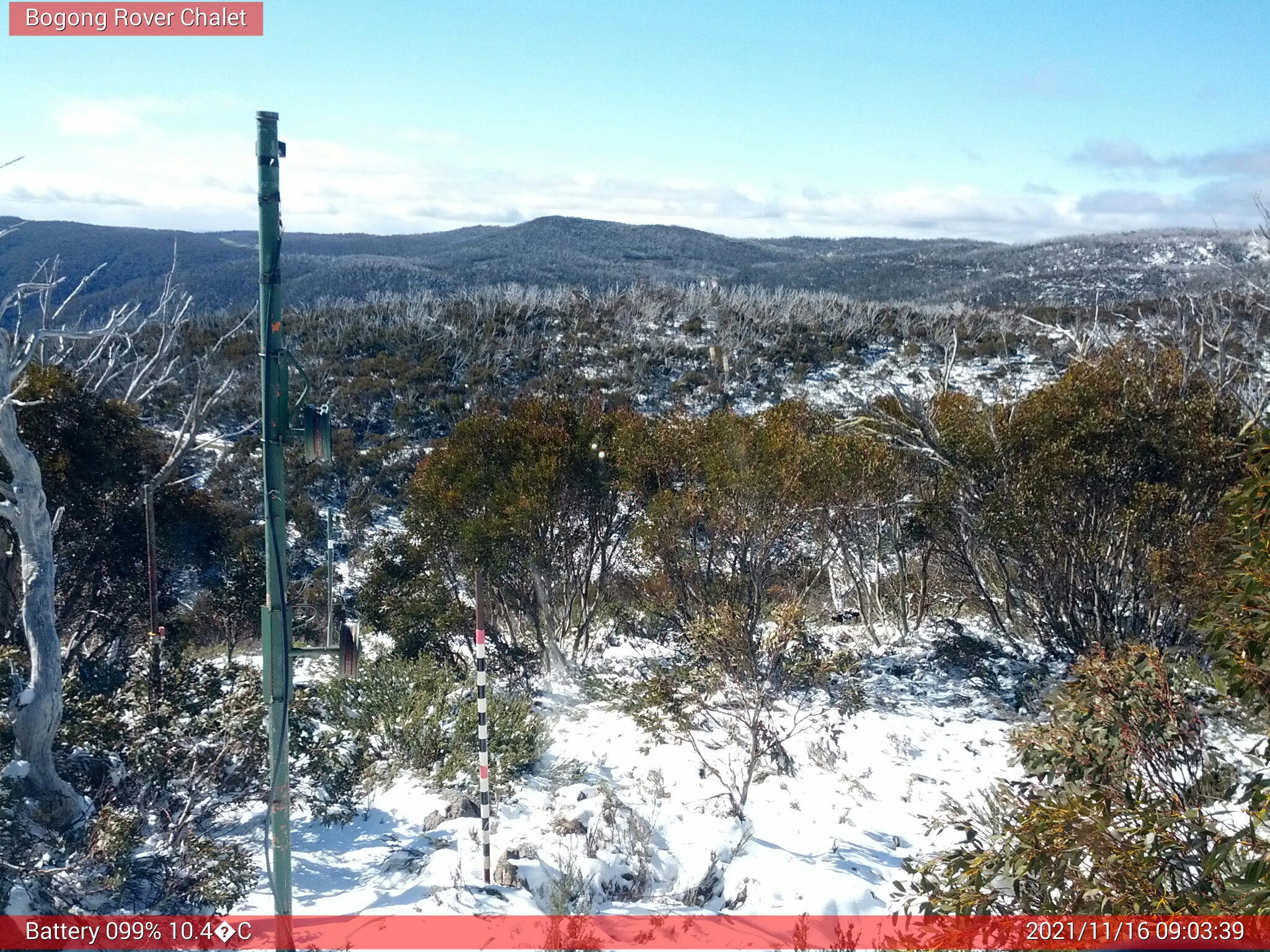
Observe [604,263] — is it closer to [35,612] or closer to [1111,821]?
[35,612]

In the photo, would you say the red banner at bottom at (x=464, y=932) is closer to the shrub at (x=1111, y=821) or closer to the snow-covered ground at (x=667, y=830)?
the snow-covered ground at (x=667, y=830)

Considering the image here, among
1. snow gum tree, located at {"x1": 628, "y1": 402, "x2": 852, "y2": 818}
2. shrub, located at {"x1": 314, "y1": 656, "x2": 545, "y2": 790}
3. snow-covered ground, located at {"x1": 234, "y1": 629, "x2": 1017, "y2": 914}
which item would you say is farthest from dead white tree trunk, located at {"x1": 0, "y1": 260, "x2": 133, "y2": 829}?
snow gum tree, located at {"x1": 628, "y1": 402, "x2": 852, "y2": 818}

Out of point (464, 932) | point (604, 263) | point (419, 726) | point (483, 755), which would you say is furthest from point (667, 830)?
point (604, 263)

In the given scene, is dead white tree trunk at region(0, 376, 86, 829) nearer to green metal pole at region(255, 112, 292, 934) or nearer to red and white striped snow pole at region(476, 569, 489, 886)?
green metal pole at region(255, 112, 292, 934)

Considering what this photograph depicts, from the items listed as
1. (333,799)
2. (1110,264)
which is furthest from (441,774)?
(1110,264)

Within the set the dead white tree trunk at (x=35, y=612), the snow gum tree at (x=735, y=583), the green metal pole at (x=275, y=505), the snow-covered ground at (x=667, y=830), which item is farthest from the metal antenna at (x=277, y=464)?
the snow gum tree at (x=735, y=583)

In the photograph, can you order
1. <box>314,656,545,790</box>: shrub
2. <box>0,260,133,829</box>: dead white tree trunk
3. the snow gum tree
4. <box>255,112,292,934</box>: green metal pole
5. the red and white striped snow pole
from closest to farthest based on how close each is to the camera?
1. <box>255,112,292,934</box>: green metal pole
2. <box>0,260,133,829</box>: dead white tree trunk
3. the red and white striped snow pole
4. <box>314,656,545,790</box>: shrub
5. the snow gum tree

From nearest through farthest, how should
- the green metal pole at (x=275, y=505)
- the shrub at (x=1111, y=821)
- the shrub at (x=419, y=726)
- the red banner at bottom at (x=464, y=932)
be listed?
1. the shrub at (x=1111, y=821)
2. the green metal pole at (x=275, y=505)
3. the red banner at bottom at (x=464, y=932)
4. the shrub at (x=419, y=726)
